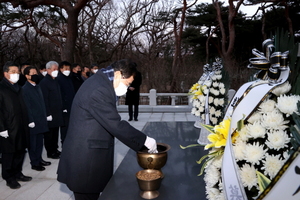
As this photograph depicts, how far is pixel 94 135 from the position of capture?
6.42 feet

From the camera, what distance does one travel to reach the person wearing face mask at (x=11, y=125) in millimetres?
3402

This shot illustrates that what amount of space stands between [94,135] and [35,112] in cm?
249

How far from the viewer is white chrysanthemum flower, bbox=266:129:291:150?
966mm

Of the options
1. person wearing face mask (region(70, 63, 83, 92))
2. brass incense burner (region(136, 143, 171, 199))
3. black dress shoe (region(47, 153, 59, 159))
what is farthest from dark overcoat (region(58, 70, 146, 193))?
person wearing face mask (region(70, 63, 83, 92))

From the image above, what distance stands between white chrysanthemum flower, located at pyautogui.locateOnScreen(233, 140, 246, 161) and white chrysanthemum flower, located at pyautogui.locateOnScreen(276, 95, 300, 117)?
0.20 m

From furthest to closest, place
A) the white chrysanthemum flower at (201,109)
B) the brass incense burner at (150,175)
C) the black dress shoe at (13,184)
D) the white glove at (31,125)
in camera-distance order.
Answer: the white glove at (31,125) < the black dress shoe at (13,184) < the white chrysanthemum flower at (201,109) < the brass incense burner at (150,175)

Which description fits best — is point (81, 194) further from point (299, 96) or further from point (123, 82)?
point (299, 96)

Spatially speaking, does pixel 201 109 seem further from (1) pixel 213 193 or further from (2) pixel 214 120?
(1) pixel 213 193

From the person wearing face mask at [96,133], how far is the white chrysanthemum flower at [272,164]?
954 mm

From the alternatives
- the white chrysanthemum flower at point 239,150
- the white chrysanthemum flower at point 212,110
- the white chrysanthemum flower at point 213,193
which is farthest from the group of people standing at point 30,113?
the white chrysanthemum flower at point 239,150

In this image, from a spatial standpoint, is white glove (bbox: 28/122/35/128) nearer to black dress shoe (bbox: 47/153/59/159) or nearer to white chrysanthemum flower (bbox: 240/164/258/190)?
black dress shoe (bbox: 47/153/59/159)

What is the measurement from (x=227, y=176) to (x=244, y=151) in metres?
0.12

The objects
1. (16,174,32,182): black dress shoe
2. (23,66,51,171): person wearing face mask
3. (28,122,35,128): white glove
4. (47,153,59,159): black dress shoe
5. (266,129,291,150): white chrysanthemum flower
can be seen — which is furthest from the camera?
(47,153,59,159): black dress shoe

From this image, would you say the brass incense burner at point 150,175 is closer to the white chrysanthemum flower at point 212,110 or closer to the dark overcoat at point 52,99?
the white chrysanthemum flower at point 212,110
